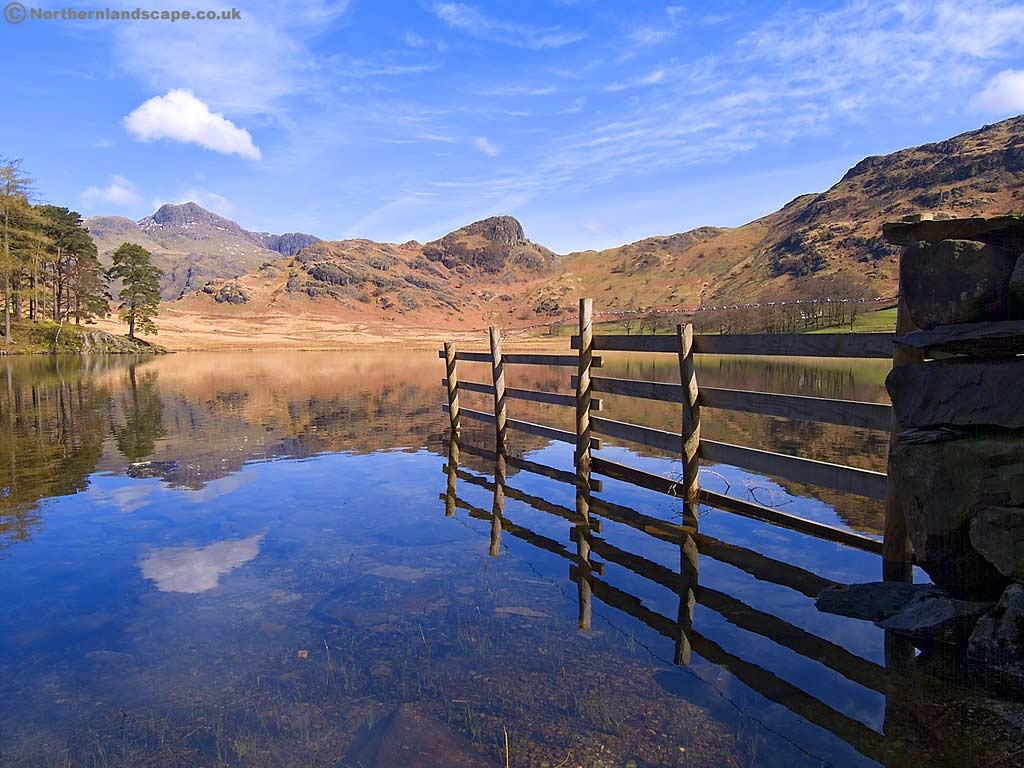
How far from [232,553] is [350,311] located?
436 ft

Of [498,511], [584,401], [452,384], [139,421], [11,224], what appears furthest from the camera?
[11,224]

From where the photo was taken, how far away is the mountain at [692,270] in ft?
402

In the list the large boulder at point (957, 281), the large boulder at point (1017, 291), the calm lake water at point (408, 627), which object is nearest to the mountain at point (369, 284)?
the calm lake water at point (408, 627)

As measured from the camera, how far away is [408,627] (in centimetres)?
495

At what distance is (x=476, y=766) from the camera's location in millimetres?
3248

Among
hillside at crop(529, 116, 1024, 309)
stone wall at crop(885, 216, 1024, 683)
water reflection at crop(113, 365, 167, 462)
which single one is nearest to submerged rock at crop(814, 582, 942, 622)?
stone wall at crop(885, 216, 1024, 683)

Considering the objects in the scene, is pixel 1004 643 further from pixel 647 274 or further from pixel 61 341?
pixel 647 274

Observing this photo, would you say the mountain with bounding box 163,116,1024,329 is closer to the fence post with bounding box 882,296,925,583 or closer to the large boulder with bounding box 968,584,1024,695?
the fence post with bounding box 882,296,925,583

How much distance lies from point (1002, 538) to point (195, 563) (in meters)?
7.14

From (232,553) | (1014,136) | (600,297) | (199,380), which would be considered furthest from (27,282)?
(1014,136)

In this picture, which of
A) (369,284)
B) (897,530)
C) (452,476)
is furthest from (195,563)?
(369,284)

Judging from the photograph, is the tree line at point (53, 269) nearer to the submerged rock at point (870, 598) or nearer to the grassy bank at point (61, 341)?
the grassy bank at point (61, 341)

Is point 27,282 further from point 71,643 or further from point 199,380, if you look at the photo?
point 71,643

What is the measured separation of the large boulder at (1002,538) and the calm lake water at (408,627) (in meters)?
1.04
